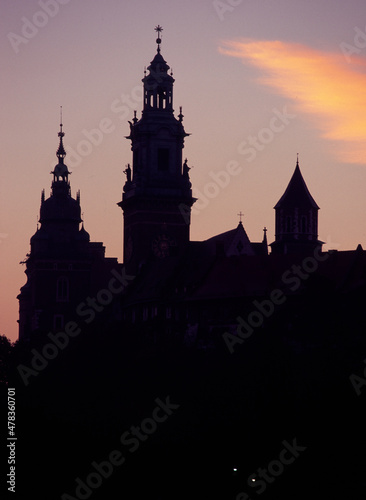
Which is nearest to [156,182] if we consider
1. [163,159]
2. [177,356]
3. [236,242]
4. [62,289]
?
[163,159]

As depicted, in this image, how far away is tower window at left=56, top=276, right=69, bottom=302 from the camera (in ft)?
602

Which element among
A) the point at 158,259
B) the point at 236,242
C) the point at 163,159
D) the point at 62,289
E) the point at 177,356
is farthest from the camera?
the point at 62,289

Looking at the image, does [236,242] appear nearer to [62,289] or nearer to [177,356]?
[62,289]

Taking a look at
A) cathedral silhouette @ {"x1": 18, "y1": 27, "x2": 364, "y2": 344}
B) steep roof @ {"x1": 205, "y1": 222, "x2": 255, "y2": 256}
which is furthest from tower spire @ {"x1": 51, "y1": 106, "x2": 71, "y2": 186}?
steep roof @ {"x1": 205, "y1": 222, "x2": 255, "y2": 256}

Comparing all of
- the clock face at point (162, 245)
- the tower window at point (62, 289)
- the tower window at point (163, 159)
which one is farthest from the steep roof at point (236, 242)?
the tower window at point (62, 289)

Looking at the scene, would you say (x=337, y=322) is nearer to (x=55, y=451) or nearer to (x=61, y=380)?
(x=61, y=380)

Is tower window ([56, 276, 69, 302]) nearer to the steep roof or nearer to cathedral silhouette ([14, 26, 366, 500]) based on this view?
cathedral silhouette ([14, 26, 366, 500])

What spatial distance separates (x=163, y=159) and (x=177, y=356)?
187ft

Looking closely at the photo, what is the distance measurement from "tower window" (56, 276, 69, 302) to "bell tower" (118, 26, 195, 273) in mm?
14016

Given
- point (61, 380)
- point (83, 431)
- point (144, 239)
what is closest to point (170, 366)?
point (61, 380)

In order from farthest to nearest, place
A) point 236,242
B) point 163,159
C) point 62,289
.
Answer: point 62,289, point 163,159, point 236,242

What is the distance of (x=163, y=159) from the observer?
6747 inches

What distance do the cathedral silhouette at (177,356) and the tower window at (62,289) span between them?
15 cm

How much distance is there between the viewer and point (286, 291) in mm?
132250
